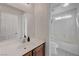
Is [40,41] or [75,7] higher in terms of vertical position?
[75,7]

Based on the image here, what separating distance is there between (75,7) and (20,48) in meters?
0.75

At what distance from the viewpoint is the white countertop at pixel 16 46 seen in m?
1.04

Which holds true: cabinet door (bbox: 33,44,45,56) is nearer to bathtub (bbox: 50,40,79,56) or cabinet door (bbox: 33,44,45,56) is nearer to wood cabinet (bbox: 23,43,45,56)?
wood cabinet (bbox: 23,43,45,56)

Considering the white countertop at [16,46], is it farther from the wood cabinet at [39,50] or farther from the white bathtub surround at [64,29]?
the white bathtub surround at [64,29]

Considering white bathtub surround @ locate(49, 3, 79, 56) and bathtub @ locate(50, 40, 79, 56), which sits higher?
white bathtub surround @ locate(49, 3, 79, 56)

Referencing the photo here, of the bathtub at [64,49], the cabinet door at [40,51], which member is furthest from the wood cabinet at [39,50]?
the bathtub at [64,49]

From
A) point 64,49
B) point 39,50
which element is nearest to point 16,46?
point 39,50

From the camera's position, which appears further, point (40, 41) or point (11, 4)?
point (40, 41)

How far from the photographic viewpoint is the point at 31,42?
1.17 metres

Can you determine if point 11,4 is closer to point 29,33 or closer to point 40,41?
point 29,33

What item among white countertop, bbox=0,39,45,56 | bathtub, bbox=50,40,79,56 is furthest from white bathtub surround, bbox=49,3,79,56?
white countertop, bbox=0,39,45,56

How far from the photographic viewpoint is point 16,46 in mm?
1126

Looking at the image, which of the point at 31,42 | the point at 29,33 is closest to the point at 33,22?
the point at 29,33

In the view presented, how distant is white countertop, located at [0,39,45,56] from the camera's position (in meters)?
1.04
